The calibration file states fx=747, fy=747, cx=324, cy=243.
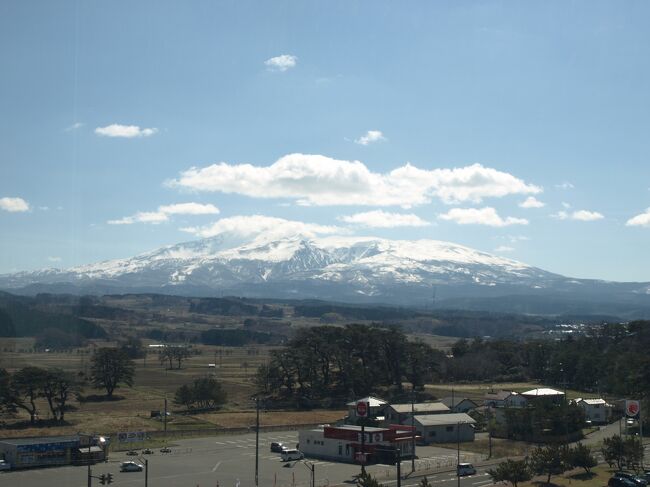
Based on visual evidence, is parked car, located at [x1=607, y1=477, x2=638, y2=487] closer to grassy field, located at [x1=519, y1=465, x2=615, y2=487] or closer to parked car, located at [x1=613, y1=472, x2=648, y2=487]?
parked car, located at [x1=613, y1=472, x2=648, y2=487]

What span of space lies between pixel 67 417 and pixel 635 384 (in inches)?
1425

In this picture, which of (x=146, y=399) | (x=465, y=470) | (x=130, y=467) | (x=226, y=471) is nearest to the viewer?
(x=465, y=470)

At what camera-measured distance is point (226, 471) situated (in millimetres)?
32281

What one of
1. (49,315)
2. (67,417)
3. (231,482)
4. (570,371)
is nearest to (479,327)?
(49,315)

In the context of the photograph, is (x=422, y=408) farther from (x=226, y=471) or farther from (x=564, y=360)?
(x=564, y=360)

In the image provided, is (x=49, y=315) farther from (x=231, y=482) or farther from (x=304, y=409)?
(x=231, y=482)

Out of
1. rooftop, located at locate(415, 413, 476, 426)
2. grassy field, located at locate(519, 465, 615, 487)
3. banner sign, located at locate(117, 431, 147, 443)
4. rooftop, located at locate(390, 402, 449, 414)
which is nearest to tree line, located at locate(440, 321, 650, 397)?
rooftop, located at locate(390, 402, 449, 414)

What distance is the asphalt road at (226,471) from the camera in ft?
97.5

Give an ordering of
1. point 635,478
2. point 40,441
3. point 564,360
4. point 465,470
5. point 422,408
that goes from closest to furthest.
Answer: point 635,478 < point 465,470 < point 40,441 < point 422,408 < point 564,360

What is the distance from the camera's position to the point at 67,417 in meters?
46.4

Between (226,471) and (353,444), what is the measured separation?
21.9ft

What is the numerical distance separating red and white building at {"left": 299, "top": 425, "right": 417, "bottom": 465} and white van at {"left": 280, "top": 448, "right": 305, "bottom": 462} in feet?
4.07

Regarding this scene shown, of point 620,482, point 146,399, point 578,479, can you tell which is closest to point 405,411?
point 578,479

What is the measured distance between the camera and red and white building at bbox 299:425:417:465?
35438mm
